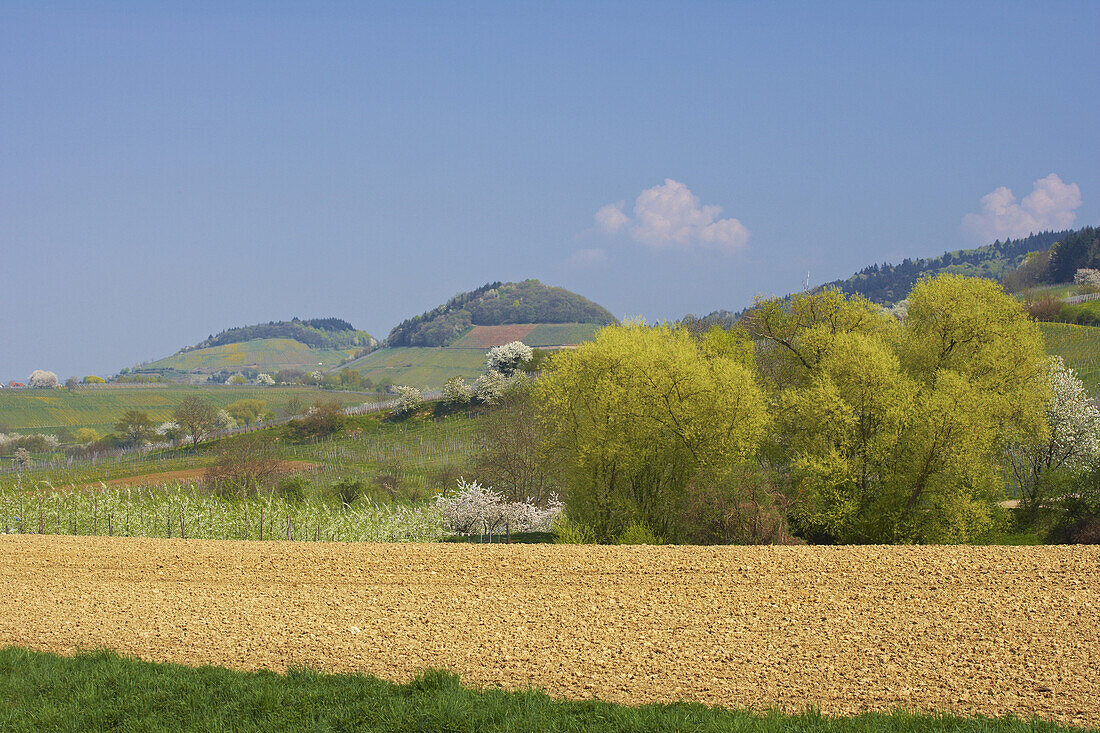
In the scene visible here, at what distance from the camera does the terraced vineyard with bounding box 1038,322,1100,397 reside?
74369 millimetres

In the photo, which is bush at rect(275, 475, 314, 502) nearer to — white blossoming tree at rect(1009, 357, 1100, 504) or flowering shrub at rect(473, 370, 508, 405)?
white blossoming tree at rect(1009, 357, 1100, 504)

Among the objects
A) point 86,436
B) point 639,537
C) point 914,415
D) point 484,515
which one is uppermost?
point 914,415

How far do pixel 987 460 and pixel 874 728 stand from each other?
81.7 ft

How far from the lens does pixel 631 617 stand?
14727mm

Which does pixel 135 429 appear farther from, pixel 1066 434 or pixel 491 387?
pixel 1066 434

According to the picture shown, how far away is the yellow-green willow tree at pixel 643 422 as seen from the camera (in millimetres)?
29344

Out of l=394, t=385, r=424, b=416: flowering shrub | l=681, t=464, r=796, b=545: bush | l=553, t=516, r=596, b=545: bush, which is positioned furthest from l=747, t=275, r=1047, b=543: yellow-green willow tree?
l=394, t=385, r=424, b=416: flowering shrub

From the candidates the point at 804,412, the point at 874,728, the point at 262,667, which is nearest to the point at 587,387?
the point at 804,412

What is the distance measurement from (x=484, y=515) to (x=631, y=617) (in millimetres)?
25341

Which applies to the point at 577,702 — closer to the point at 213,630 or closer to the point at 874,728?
the point at 874,728

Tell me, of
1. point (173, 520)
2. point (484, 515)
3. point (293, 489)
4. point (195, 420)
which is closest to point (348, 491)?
point (293, 489)

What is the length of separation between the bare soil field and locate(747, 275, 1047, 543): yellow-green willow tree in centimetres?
1036

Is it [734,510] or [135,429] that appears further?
[135,429]

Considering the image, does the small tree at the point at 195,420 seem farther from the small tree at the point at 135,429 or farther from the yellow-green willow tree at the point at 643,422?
the yellow-green willow tree at the point at 643,422
